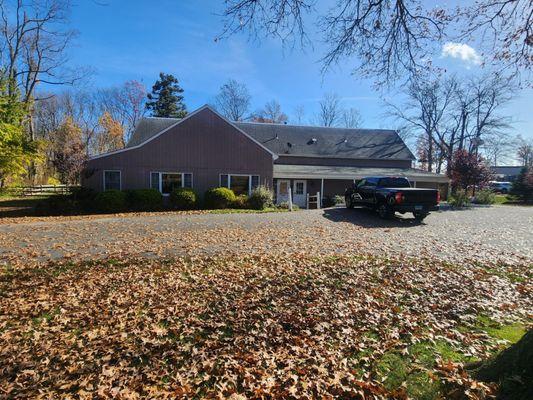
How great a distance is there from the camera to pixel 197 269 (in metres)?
6.54

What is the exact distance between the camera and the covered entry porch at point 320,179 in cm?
2467

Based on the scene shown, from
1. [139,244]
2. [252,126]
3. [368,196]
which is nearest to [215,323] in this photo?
[139,244]

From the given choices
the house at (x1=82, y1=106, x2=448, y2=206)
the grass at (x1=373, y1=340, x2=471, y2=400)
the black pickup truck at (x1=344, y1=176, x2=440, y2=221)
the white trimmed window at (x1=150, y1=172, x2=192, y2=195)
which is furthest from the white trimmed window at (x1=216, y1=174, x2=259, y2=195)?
the grass at (x1=373, y1=340, x2=471, y2=400)

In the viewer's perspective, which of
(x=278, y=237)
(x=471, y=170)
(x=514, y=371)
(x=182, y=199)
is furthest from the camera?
(x=471, y=170)

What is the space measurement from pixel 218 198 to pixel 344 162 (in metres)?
14.8

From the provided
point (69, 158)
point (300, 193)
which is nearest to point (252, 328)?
point (300, 193)

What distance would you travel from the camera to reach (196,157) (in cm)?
2058

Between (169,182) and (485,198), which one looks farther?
(485,198)

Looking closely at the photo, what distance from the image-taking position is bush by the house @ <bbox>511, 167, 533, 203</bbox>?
85.4 ft

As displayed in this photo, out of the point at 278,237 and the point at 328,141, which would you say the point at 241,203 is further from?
the point at 328,141

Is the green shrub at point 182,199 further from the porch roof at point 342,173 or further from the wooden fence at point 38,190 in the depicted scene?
the wooden fence at point 38,190

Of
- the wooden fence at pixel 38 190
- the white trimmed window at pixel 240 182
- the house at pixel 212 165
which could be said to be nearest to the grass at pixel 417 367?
the white trimmed window at pixel 240 182

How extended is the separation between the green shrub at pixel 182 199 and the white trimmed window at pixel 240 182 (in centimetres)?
272

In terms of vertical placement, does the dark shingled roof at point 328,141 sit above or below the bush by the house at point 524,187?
above
